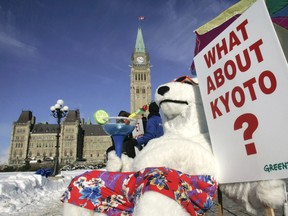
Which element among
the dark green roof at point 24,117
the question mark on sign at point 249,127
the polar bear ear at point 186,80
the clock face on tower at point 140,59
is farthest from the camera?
the clock face on tower at point 140,59

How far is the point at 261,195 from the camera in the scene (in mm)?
1245

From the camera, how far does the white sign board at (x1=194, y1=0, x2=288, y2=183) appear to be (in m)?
1.13

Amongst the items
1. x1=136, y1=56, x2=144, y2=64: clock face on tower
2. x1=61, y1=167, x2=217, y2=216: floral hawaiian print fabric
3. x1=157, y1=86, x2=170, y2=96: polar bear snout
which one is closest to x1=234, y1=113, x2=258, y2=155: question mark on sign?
x1=61, y1=167, x2=217, y2=216: floral hawaiian print fabric

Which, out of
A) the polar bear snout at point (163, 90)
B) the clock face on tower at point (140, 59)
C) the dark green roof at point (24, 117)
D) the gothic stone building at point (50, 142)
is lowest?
the polar bear snout at point (163, 90)

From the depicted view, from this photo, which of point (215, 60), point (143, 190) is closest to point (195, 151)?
point (143, 190)

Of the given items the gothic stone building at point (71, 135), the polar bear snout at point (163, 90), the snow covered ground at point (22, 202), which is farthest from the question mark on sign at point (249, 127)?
the gothic stone building at point (71, 135)

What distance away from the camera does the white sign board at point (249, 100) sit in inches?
44.5

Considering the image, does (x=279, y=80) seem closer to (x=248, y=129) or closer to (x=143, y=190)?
(x=248, y=129)

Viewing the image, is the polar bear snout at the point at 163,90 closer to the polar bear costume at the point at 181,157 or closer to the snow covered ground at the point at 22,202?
the polar bear costume at the point at 181,157

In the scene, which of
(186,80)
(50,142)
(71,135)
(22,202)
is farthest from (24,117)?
(186,80)

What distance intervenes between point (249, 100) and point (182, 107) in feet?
1.81

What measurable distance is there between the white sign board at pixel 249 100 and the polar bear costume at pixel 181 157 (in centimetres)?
10

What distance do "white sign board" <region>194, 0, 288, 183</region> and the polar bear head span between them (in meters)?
0.20

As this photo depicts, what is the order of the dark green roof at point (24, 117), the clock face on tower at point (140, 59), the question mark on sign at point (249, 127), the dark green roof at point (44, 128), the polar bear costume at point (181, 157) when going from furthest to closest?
the clock face on tower at point (140, 59) → the dark green roof at point (44, 128) → the dark green roof at point (24, 117) → the question mark on sign at point (249, 127) → the polar bear costume at point (181, 157)
